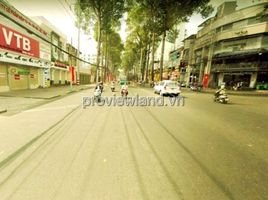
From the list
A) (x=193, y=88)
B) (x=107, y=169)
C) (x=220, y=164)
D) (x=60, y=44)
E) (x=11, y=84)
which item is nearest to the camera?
(x=107, y=169)

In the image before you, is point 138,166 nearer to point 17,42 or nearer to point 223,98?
point 223,98

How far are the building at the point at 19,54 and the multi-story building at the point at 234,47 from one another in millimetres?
27083

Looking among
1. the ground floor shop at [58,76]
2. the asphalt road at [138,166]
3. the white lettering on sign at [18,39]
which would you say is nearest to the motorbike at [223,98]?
the asphalt road at [138,166]

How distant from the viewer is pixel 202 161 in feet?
12.0

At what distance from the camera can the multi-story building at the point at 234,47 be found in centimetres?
2738

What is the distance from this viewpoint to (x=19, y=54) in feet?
54.5

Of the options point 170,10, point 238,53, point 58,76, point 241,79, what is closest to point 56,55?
point 58,76

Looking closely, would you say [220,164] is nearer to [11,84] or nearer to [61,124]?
[61,124]

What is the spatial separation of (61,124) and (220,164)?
17.5ft

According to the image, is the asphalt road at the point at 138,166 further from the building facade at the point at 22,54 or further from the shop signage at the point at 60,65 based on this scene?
the shop signage at the point at 60,65

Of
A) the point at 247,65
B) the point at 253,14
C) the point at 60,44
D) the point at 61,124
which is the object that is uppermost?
the point at 253,14

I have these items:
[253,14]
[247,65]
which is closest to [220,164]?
[247,65]

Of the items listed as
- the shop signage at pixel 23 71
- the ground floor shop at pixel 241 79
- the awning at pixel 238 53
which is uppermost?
the awning at pixel 238 53

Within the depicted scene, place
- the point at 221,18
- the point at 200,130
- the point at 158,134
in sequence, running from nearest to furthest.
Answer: the point at 158,134 → the point at 200,130 → the point at 221,18
